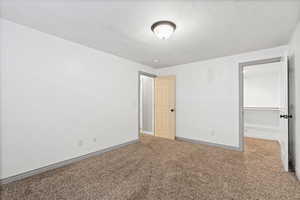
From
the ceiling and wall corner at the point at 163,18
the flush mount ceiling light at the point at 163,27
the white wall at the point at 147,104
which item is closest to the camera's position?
the ceiling and wall corner at the point at 163,18

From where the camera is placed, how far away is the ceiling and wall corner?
1.64m

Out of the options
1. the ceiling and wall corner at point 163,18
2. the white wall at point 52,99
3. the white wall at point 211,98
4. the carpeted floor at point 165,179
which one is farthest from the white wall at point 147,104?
the ceiling and wall corner at point 163,18

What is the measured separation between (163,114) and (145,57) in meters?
2.04

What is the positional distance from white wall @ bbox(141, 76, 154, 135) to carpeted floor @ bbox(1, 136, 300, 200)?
7.05 ft

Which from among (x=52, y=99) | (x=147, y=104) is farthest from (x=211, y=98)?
(x=52, y=99)

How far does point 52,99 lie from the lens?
2.40m

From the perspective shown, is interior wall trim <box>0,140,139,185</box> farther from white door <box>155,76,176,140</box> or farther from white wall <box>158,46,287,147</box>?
white wall <box>158,46,287,147</box>

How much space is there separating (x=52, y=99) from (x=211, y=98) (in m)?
3.78

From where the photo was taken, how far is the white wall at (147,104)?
5090 millimetres

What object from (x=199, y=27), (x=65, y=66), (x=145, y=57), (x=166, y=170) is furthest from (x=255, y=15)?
(x=65, y=66)

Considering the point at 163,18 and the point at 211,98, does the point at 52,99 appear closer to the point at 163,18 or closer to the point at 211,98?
the point at 163,18

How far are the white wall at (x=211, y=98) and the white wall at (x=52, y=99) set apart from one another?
6.72ft

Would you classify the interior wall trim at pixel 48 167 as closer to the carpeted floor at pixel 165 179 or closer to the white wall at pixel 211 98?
the carpeted floor at pixel 165 179

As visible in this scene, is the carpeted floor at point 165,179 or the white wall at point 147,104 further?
the white wall at point 147,104
